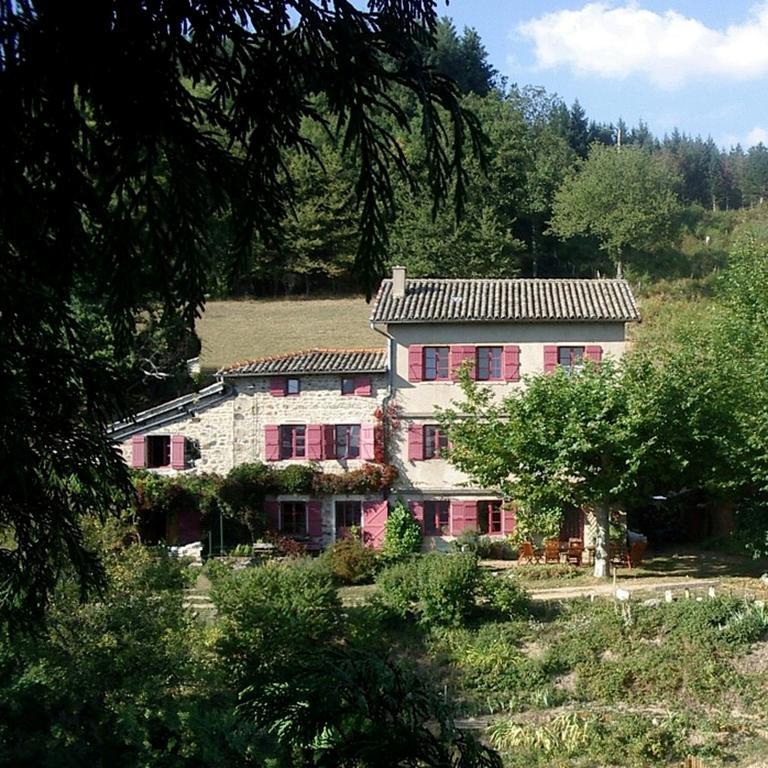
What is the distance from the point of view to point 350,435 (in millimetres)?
26422

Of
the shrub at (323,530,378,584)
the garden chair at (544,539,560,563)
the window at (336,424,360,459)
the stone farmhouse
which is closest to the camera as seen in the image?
the shrub at (323,530,378,584)

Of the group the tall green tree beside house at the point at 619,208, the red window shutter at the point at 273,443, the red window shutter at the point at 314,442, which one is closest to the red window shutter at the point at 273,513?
the red window shutter at the point at 273,443

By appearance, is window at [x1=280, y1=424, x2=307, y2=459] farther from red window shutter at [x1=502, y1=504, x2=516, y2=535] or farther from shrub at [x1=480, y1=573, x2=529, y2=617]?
shrub at [x1=480, y1=573, x2=529, y2=617]

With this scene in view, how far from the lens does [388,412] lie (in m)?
26.3

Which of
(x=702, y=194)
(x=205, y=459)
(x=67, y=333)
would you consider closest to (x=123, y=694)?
(x=67, y=333)

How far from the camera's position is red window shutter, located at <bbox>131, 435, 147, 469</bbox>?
85.9 ft

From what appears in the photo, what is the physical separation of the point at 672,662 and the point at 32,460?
1592 cm

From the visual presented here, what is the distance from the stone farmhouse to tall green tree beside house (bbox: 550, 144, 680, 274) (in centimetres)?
2245

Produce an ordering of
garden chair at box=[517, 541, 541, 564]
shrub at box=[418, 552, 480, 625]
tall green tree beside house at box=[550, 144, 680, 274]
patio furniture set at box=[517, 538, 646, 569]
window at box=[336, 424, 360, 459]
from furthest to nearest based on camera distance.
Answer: tall green tree beside house at box=[550, 144, 680, 274] → window at box=[336, 424, 360, 459] → garden chair at box=[517, 541, 541, 564] → patio furniture set at box=[517, 538, 646, 569] → shrub at box=[418, 552, 480, 625]

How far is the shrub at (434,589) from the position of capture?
19422 mm

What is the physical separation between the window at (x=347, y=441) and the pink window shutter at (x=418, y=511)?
1983 mm

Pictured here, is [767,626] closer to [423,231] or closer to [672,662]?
[672,662]

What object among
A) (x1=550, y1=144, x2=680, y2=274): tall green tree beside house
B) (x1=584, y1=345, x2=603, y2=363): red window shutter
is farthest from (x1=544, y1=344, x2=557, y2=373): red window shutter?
(x1=550, y1=144, x2=680, y2=274): tall green tree beside house

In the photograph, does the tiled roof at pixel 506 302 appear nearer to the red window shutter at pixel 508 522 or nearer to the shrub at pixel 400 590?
the red window shutter at pixel 508 522
